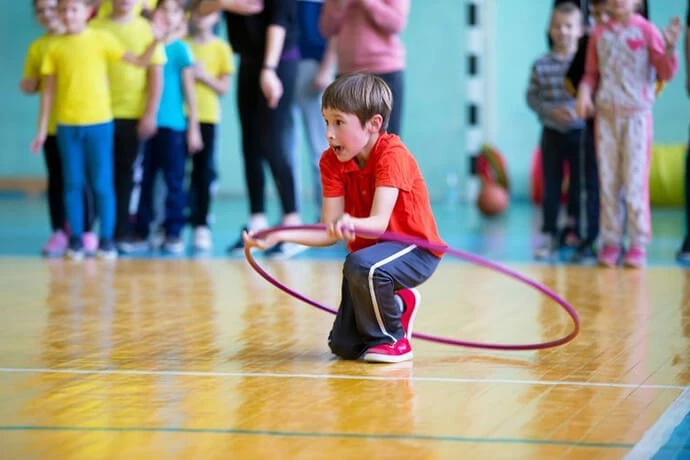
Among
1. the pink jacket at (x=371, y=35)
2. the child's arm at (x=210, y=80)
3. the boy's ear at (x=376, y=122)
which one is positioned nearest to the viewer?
the boy's ear at (x=376, y=122)

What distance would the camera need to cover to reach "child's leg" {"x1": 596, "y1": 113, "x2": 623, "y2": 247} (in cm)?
687

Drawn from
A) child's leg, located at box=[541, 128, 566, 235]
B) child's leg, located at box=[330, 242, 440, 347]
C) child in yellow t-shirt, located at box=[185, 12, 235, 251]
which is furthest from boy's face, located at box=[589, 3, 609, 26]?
child's leg, located at box=[330, 242, 440, 347]

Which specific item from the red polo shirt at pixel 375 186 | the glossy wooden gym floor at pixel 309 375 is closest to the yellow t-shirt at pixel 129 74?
the glossy wooden gym floor at pixel 309 375

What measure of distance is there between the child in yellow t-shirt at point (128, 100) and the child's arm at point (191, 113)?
0.24 metres

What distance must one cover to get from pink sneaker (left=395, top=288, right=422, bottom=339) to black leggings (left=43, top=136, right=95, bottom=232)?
3818 millimetres

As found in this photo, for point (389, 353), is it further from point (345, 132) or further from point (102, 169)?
point (102, 169)

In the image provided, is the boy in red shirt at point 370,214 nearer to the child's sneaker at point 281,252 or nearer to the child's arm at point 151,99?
the child's sneaker at point 281,252

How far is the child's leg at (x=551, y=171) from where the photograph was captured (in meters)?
7.61

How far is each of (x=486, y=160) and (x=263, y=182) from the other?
4623 mm

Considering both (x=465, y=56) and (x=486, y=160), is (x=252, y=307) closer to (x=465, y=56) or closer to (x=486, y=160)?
(x=486, y=160)

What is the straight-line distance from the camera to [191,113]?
25.6 feet

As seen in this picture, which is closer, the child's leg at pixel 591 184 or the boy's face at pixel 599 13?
the boy's face at pixel 599 13

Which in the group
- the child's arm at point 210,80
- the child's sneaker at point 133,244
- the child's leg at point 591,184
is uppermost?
the child's arm at point 210,80

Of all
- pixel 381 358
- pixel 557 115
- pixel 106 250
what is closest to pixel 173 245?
pixel 106 250
